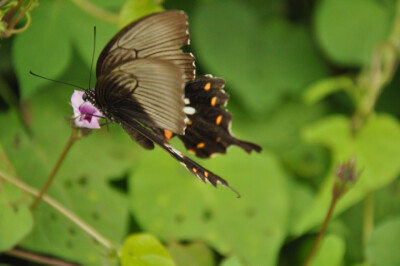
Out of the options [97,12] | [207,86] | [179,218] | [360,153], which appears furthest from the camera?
[360,153]

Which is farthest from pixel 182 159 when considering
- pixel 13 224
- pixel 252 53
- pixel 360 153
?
pixel 252 53

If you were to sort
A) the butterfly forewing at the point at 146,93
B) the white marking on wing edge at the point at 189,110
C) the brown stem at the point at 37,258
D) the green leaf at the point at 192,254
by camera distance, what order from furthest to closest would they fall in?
the green leaf at the point at 192,254
the brown stem at the point at 37,258
the white marking on wing edge at the point at 189,110
the butterfly forewing at the point at 146,93

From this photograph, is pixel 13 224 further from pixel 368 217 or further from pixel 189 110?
pixel 368 217

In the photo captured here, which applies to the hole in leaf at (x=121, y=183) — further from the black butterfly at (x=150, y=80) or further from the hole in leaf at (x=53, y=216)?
the black butterfly at (x=150, y=80)

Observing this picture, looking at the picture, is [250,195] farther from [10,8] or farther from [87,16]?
[10,8]

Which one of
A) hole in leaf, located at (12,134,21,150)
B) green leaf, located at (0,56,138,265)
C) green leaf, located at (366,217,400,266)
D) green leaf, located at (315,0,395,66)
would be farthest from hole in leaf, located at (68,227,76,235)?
green leaf, located at (315,0,395,66)

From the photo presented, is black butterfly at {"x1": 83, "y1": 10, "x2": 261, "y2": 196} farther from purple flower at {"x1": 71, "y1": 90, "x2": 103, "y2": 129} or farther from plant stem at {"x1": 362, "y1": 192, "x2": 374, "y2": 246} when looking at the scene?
plant stem at {"x1": 362, "y1": 192, "x2": 374, "y2": 246}

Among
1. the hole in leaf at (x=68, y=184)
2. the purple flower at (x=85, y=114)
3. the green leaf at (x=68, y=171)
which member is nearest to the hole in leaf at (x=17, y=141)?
the green leaf at (x=68, y=171)
